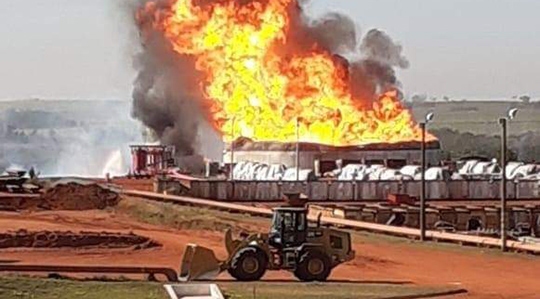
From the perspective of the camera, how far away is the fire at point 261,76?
97.6m

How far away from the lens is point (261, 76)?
98938 millimetres

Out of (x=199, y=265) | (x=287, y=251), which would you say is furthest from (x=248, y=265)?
(x=199, y=265)

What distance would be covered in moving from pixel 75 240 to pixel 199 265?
52.1 feet

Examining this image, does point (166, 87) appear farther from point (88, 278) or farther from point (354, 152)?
point (88, 278)

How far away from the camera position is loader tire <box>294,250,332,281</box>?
3319 cm

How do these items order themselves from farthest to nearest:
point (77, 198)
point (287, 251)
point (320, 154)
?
point (320, 154) → point (77, 198) → point (287, 251)

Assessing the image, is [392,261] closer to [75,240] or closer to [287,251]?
[287,251]

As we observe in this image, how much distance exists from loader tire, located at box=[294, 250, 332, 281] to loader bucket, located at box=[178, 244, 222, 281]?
214 centimetres

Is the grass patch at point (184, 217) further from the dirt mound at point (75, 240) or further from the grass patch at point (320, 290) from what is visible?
the grass patch at point (320, 290)

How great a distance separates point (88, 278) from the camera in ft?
106

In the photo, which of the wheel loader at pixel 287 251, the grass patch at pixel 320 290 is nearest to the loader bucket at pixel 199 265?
the wheel loader at pixel 287 251

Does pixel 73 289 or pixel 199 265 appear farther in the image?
pixel 199 265

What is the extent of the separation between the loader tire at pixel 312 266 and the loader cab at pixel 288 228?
0.39m

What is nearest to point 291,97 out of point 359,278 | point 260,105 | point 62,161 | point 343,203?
point 260,105
